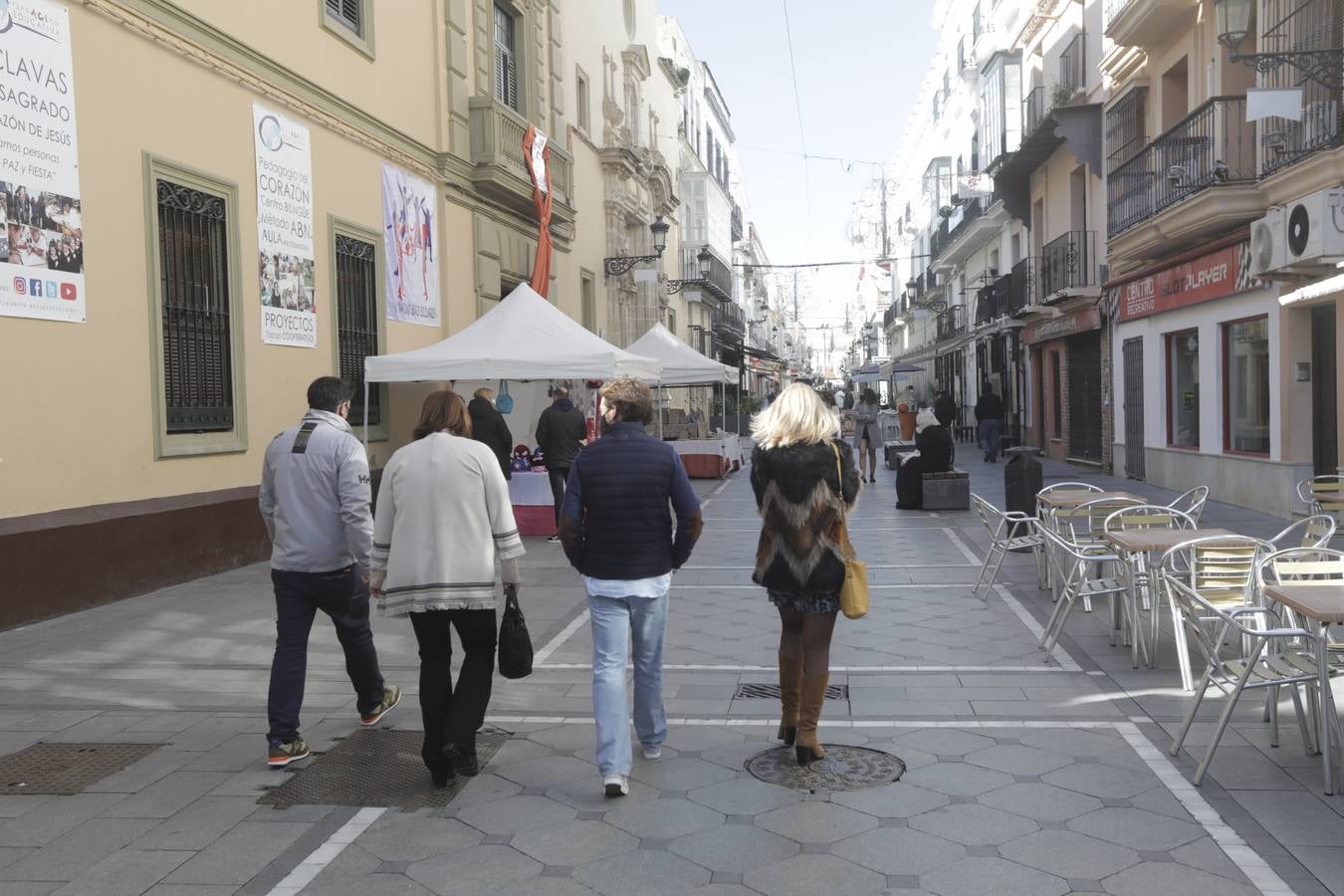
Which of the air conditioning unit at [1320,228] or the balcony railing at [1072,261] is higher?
the balcony railing at [1072,261]

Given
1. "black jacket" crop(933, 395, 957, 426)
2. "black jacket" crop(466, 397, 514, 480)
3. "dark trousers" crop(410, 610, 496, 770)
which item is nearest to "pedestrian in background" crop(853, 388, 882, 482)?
"black jacket" crop(933, 395, 957, 426)

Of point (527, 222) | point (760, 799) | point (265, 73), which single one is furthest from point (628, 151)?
point (760, 799)

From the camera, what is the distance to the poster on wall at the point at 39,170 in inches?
315

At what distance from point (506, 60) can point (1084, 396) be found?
1285cm

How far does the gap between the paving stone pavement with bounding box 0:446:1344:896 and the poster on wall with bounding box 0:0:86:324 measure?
7.87 feet

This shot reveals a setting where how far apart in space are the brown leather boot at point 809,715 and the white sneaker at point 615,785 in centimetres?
79

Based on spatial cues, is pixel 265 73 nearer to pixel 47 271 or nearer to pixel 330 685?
pixel 47 271

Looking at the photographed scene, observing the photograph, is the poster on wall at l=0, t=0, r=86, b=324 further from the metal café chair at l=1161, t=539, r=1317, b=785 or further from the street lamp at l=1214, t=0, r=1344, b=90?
the street lamp at l=1214, t=0, r=1344, b=90

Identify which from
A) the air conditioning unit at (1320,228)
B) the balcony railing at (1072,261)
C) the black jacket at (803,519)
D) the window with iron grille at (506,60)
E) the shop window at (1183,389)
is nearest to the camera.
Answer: the black jacket at (803,519)

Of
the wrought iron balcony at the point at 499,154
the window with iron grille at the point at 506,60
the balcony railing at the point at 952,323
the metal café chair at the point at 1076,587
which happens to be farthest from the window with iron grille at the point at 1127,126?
the balcony railing at the point at 952,323

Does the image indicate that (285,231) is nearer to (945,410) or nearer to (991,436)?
(945,410)

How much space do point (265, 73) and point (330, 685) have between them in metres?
7.39

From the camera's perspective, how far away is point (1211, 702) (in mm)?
5738

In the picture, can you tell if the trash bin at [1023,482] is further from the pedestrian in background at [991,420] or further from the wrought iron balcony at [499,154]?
the pedestrian in background at [991,420]
